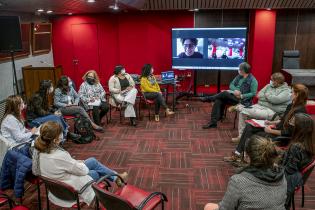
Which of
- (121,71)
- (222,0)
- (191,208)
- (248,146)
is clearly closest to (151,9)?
(222,0)

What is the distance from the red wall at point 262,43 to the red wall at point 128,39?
5.54 feet

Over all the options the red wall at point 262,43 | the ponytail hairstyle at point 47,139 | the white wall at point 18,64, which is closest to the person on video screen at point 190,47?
the red wall at point 262,43

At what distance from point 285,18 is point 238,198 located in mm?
7228

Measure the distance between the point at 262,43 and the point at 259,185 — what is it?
6.41m

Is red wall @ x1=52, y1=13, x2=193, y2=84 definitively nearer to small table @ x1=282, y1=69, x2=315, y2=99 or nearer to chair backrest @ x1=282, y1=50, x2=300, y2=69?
chair backrest @ x1=282, y1=50, x2=300, y2=69

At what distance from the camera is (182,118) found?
21.7 feet

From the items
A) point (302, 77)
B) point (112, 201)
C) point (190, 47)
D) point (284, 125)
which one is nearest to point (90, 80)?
point (190, 47)

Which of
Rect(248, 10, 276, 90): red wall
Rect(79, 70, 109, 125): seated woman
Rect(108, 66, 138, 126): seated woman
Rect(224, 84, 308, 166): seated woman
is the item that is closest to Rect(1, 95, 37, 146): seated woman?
Rect(79, 70, 109, 125): seated woman

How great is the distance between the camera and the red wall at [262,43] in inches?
298

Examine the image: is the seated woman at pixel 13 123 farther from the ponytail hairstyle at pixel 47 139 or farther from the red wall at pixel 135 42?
the red wall at pixel 135 42

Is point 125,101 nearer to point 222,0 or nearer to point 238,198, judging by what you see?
point 222,0

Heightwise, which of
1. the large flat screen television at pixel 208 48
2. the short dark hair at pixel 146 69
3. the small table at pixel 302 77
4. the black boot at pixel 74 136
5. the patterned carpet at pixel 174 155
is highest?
the large flat screen television at pixel 208 48

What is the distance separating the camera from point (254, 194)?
2.02m

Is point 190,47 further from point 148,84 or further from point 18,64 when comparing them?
point 18,64
